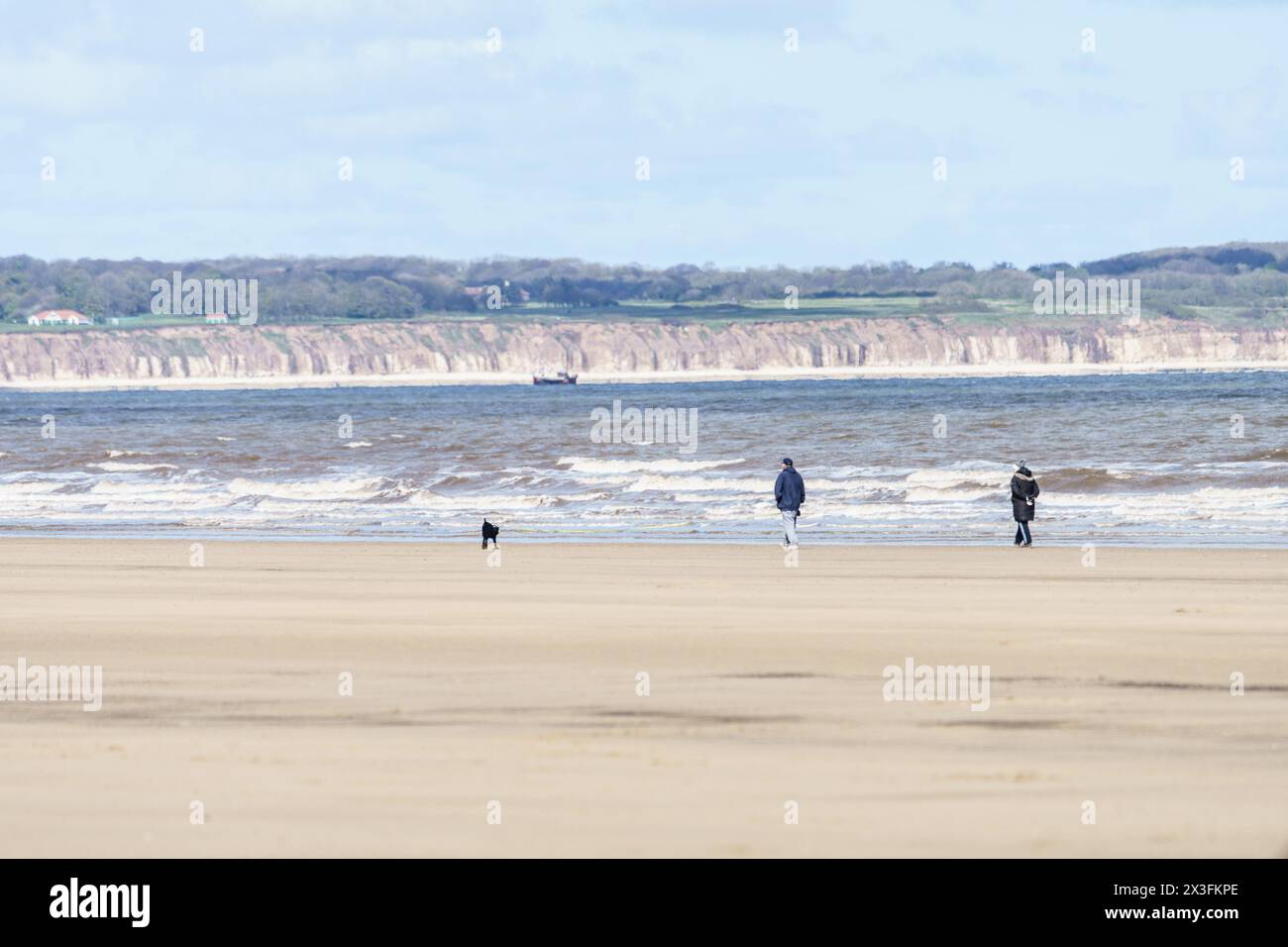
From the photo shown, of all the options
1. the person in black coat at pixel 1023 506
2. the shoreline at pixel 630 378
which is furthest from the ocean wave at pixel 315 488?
the shoreline at pixel 630 378

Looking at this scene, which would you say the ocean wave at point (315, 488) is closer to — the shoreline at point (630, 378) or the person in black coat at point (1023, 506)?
the person in black coat at point (1023, 506)

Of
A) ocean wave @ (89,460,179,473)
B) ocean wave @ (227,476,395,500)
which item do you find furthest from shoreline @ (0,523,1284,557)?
ocean wave @ (89,460,179,473)

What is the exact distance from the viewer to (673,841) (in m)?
6.94

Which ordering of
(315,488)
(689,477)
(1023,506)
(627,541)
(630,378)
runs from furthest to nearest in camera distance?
(630,378)
(689,477)
(315,488)
(627,541)
(1023,506)

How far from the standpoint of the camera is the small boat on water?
168125 millimetres

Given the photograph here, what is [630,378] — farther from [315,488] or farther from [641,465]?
[315,488]

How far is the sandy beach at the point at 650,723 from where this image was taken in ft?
23.2

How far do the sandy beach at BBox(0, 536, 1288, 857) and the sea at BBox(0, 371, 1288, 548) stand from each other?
8.96 m

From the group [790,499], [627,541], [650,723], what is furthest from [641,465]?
[650,723]

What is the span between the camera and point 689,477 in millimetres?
36375

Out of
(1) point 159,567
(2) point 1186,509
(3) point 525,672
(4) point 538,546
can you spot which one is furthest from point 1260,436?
(3) point 525,672

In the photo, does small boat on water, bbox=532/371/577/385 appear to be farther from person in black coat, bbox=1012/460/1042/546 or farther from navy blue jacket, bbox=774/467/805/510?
person in black coat, bbox=1012/460/1042/546

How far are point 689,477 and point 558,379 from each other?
5366 inches
